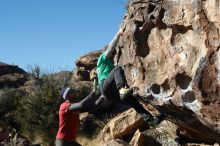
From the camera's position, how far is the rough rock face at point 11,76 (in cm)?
3425

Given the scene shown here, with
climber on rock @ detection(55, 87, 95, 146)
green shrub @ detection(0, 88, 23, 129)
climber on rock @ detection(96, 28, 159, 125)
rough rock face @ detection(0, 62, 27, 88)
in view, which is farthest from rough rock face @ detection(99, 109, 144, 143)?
rough rock face @ detection(0, 62, 27, 88)

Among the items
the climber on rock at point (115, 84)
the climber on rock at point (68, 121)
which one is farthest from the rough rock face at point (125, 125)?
the climber on rock at point (68, 121)

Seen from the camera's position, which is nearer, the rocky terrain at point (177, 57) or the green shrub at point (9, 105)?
the rocky terrain at point (177, 57)

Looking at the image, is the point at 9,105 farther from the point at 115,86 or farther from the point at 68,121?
the point at 115,86

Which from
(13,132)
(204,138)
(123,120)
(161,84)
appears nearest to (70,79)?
(13,132)

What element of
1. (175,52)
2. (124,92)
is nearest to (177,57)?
(175,52)

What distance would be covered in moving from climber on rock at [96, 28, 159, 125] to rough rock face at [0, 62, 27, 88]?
22.1 meters

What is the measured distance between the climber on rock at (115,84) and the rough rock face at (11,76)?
2213cm

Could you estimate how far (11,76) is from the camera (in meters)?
35.8

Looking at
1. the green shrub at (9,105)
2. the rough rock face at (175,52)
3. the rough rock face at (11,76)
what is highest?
the rough rock face at (175,52)

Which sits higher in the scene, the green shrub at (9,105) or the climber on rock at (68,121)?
the climber on rock at (68,121)

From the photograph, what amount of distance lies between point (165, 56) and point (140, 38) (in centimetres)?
88

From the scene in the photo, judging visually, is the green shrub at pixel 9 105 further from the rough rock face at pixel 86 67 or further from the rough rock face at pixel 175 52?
the rough rock face at pixel 175 52

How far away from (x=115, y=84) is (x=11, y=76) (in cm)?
2535
